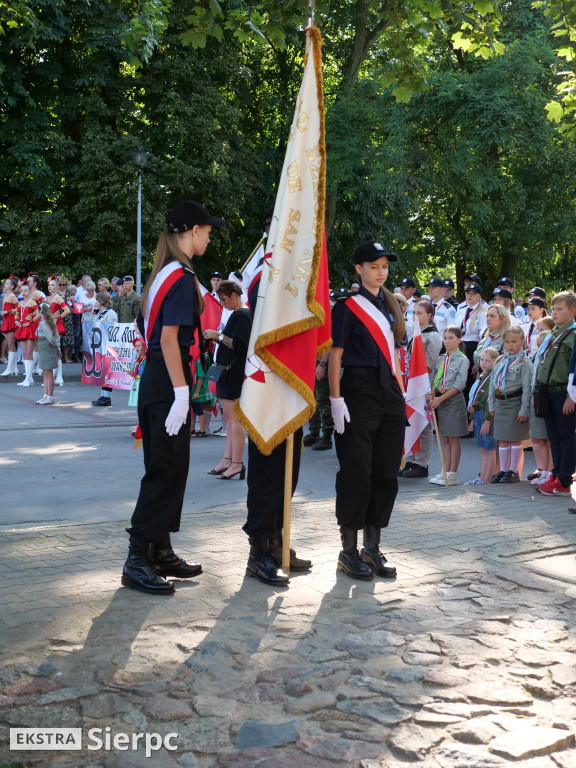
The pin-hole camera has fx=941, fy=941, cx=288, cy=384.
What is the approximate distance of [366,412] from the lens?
5785 mm

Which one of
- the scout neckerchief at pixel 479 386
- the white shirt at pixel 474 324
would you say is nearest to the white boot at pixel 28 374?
the white shirt at pixel 474 324

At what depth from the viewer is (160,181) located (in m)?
30.2

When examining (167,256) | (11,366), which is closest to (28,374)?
(11,366)

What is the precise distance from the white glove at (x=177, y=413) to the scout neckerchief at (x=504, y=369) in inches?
203

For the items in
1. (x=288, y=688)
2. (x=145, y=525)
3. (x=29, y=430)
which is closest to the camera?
(x=288, y=688)

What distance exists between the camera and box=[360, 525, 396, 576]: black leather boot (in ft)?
19.1

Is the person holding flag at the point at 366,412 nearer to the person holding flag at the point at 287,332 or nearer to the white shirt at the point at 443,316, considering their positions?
the person holding flag at the point at 287,332

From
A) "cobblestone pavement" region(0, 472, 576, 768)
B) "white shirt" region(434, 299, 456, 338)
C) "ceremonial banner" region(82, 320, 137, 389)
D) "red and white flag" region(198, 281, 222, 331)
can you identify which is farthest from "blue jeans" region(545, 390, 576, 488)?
"ceremonial banner" region(82, 320, 137, 389)

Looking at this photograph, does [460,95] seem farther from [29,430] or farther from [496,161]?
[29,430]

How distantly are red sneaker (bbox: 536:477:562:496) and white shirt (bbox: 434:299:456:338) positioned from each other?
5.54 m

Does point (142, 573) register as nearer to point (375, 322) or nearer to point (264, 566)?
point (264, 566)

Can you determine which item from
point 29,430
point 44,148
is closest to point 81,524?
point 29,430

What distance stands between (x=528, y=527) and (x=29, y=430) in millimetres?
8277

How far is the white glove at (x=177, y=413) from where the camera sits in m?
5.15
